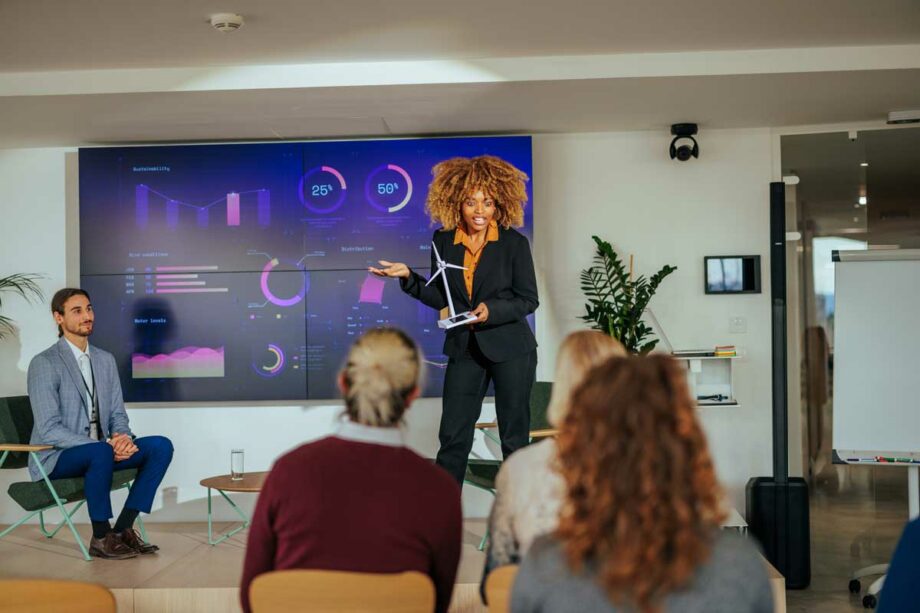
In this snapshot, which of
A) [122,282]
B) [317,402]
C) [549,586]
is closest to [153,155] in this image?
[122,282]

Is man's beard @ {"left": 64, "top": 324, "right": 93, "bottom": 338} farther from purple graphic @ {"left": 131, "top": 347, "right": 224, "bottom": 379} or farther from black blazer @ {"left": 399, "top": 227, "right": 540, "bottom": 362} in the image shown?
black blazer @ {"left": 399, "top": 227, "right": 540, "bottom": 362}

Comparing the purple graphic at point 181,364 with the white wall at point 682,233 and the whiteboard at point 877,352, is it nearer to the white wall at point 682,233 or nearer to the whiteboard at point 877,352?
the white wall at point 682,233

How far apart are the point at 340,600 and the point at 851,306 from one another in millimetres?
4089

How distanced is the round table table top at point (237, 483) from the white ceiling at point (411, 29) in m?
2.26

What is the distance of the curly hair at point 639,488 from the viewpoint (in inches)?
59.3

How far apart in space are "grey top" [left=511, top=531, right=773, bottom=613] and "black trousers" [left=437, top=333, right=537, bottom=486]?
2783 millimetres

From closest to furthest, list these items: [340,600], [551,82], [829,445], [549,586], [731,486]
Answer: [549,586], [340,600], [551,82], [731,486], [829,445]

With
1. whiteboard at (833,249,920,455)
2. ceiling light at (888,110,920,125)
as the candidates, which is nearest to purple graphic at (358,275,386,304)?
whiteboard at (833,249,920,455)

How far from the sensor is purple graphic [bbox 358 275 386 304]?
626 cm

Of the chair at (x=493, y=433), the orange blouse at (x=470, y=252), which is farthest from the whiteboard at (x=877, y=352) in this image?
the orange blouse at (x=470, y=252)

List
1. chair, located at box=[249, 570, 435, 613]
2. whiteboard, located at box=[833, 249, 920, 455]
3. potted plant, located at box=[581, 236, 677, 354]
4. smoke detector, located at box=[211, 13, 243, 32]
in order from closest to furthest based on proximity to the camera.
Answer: chair, located at box=[249, 570, 435, 613] < smoke detector, located at box=[211, 13, 243, 32] < whiteboard, located at box=[833, 249, 920, 455] < potted plant, located at box=[581, 236, 677, 354]

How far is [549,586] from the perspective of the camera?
1552 mm

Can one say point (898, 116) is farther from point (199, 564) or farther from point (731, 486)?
point (199, 564)

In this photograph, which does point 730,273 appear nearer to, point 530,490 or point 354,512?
point 530,490
